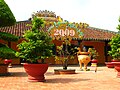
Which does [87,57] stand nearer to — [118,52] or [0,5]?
[118,52]

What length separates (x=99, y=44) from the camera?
26906mm

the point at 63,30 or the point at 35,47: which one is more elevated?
the point at 63,30

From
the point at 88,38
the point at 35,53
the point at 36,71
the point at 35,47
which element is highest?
the point at 88,38

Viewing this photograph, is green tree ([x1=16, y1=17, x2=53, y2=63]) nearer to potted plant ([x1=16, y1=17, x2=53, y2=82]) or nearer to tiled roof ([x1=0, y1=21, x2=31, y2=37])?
potted plant ([x1=16, y1=17, x2=53, y2=82])

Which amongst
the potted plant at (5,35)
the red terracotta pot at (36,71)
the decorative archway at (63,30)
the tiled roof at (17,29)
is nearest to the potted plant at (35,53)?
the red terracotta pot at (36,71)

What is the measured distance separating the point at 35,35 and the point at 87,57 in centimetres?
655

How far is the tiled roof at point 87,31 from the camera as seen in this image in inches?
901

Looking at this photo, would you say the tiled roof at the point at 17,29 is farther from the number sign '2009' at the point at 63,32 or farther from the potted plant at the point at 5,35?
the potted plant at the point at 5,35

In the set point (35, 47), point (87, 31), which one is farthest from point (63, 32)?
point (87, 31)

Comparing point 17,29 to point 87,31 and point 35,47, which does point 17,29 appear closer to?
point 87,31

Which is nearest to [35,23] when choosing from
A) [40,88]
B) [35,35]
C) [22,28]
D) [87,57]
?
[35,35]

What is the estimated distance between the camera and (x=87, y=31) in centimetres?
2708

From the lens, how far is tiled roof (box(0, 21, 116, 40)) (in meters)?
22.9

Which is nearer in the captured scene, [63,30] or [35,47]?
[35,47]
